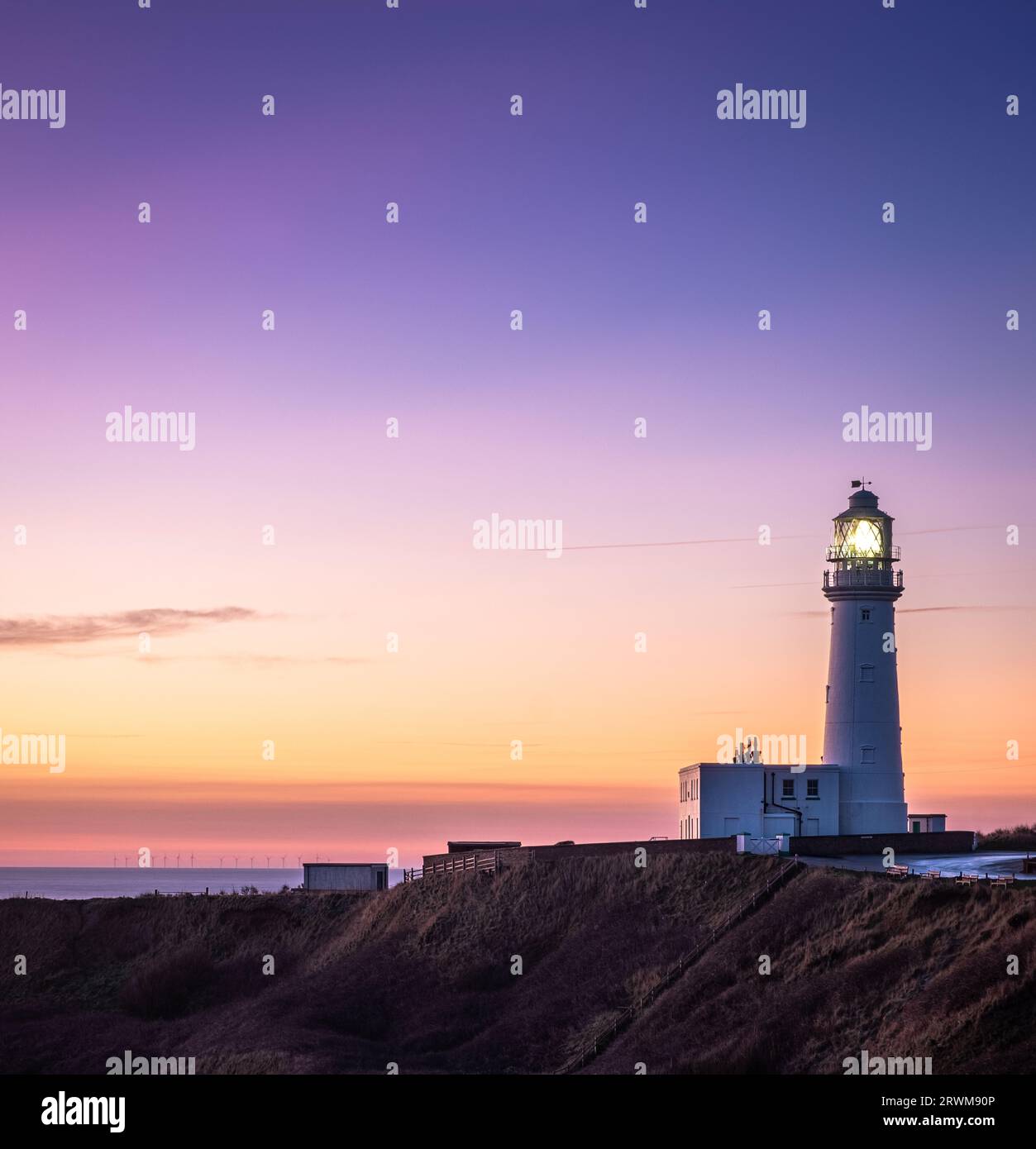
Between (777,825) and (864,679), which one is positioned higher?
(864,679)

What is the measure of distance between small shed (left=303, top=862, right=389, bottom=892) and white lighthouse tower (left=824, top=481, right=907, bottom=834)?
2161 cm

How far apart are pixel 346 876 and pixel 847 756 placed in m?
24.1

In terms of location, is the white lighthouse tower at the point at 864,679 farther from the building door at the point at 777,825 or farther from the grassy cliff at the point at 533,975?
→ the grassy cliff at the point at 533,975

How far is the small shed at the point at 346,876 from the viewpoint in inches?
2985

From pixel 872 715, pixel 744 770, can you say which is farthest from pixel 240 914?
pixel 872 715

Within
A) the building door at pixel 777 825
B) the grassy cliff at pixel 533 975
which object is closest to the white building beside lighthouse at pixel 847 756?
the building door at pixel 777 825

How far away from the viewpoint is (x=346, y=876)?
76812 mm

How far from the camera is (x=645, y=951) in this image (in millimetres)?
52531

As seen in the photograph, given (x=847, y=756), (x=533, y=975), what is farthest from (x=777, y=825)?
(x=533, y=975)

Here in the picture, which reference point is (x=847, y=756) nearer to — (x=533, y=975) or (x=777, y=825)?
(x=777, y=825)

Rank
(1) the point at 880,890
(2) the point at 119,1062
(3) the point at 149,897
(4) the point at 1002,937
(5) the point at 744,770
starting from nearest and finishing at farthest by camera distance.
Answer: (4) the point at 1002,937
(1) the point at 880,890
(2) the point at 119,1062
(5) the point at 744,770
(3) the point at 149,897

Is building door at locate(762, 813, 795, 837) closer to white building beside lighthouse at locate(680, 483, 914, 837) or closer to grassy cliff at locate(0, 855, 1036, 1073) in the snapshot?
white building beside lighthouse at locate(680, 483, 914, 837)
